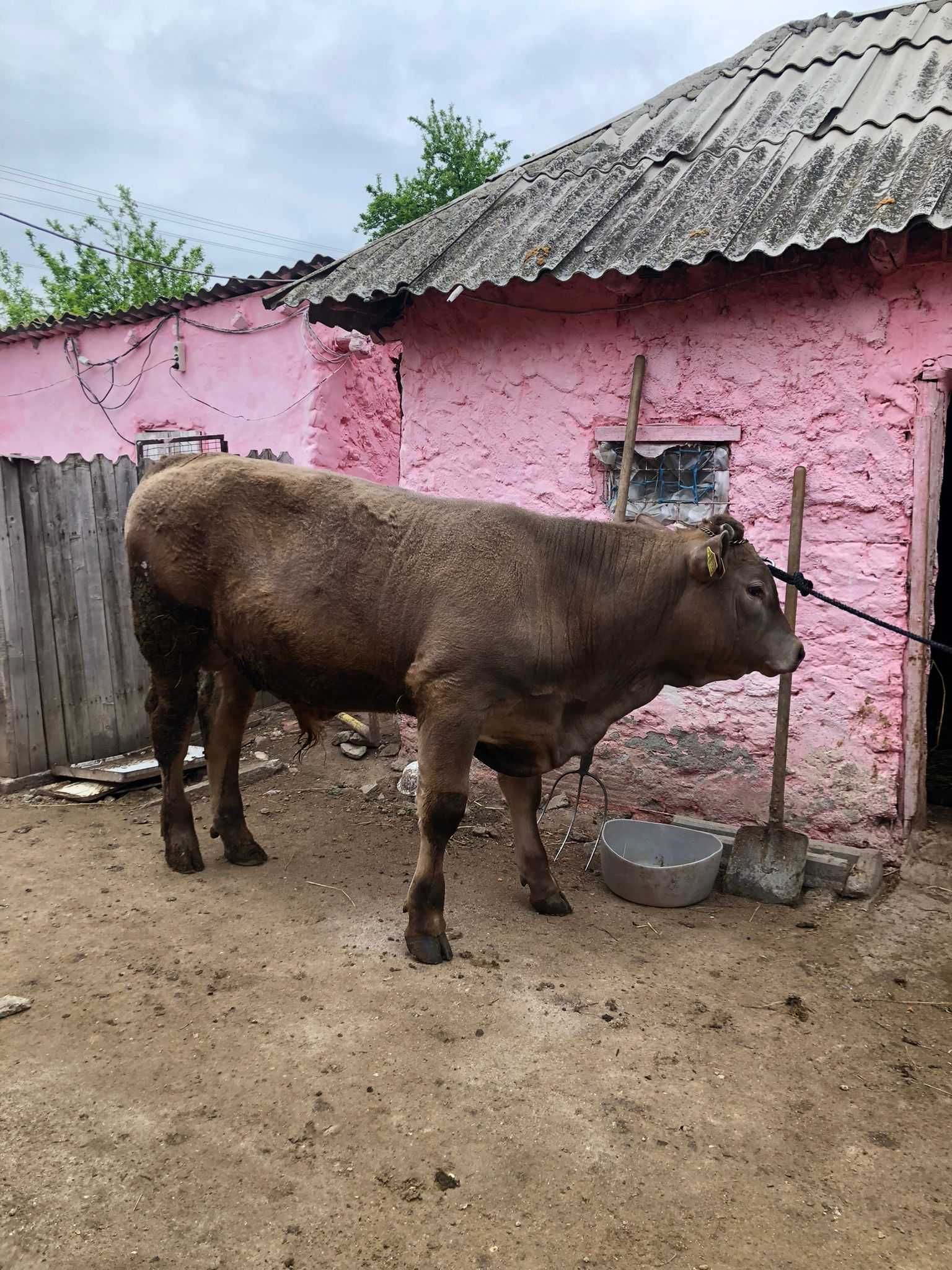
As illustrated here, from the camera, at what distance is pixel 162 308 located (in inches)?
403

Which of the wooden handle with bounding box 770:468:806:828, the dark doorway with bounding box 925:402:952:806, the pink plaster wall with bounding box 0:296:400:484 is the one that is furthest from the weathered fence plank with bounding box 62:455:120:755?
the dark doorway with bounding box 925:402:952:806

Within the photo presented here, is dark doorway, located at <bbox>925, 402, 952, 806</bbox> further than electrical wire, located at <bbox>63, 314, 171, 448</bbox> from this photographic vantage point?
No

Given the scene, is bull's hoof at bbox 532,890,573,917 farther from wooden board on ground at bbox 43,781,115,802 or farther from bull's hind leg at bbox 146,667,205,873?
wooden board on ground at bbox 43,781,115,802

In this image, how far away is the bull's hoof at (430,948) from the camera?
12.3ft

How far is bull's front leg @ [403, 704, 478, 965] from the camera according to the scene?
371cm

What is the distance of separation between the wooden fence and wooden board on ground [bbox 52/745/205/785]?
100 mm

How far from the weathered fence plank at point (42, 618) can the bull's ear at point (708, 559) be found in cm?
435

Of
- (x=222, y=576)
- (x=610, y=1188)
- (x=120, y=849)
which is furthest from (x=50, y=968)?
(x=610, y=1188)

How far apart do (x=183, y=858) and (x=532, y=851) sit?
187 cm

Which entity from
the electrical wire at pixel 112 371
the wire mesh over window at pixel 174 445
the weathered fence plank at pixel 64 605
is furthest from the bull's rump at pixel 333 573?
the electrical wire at pixel 112 371

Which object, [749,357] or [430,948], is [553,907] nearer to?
[430,948]

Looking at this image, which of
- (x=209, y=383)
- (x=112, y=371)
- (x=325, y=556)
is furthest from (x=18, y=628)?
(x=112, y=371)

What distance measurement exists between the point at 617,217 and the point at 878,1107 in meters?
4.58

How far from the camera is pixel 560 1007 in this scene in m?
3.41
